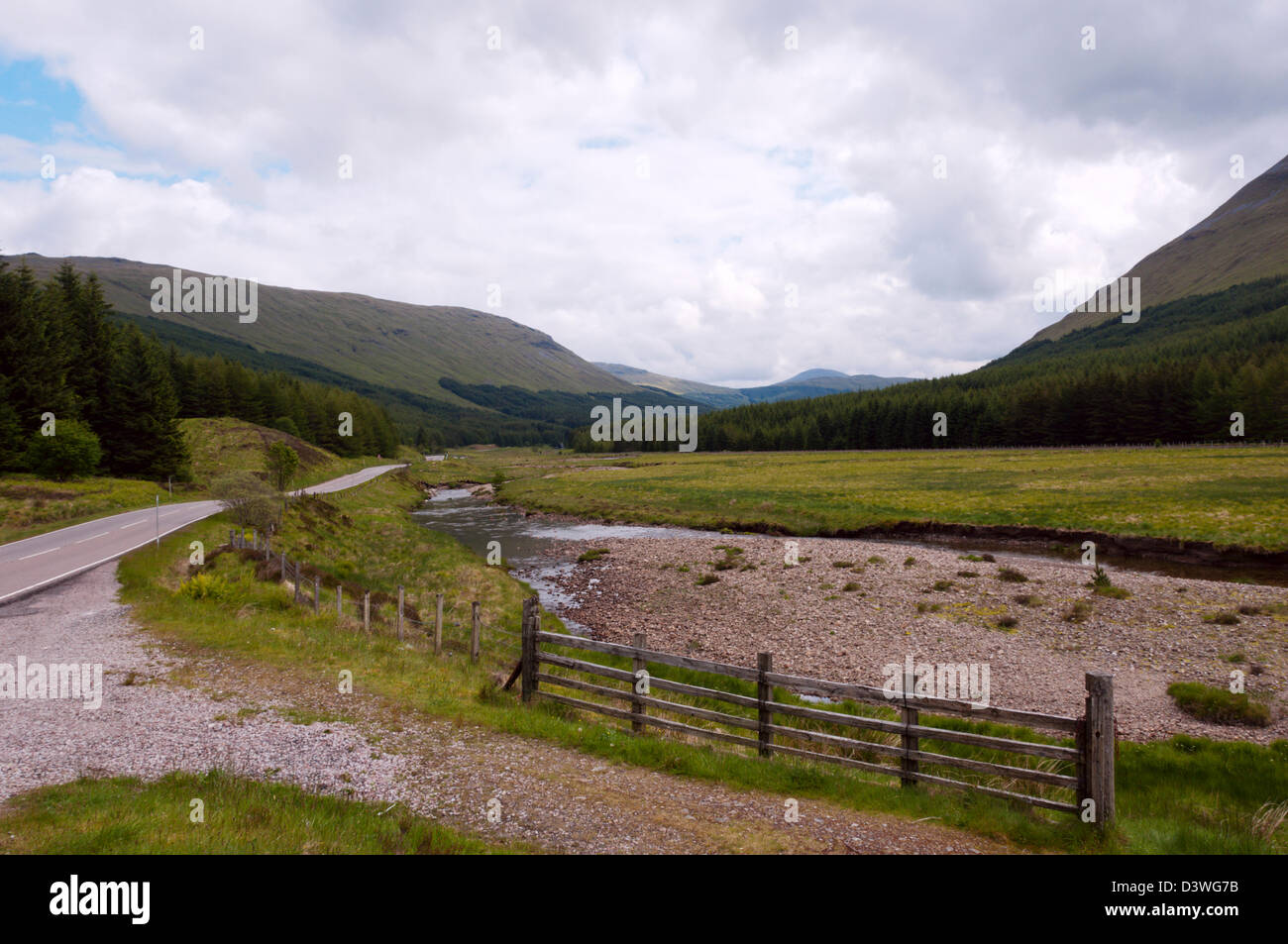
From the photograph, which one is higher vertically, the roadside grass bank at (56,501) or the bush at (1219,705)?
the roadside grass bank at (56,501)

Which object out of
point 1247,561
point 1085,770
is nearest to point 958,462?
point 1247,561

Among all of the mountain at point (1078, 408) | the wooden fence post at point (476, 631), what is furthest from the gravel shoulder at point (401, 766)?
the mountain at point (1078, 408)

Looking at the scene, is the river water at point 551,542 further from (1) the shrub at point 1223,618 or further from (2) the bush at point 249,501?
(2) the bush at point 249,501

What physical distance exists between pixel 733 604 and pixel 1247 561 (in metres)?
27.8

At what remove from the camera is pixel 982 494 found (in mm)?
56531

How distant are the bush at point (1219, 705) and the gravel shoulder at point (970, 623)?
35 cm

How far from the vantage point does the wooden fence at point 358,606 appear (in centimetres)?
1880

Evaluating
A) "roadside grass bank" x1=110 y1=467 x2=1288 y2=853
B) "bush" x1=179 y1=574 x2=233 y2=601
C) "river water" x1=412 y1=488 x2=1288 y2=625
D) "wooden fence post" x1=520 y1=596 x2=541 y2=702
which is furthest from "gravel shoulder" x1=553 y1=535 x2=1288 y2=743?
"bush" x1=179 y1=574 x2=233 y2=601

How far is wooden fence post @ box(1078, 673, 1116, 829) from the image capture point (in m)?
8.06

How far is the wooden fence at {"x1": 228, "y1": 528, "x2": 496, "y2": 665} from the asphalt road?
4.24 metres

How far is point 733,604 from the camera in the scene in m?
30.6

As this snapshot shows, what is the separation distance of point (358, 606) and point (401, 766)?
15.3m
